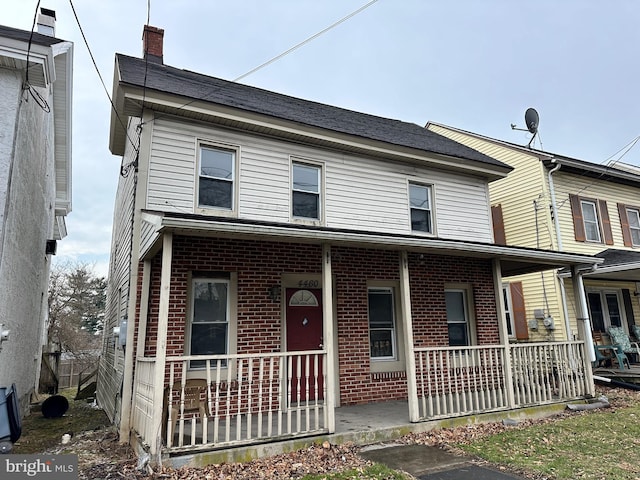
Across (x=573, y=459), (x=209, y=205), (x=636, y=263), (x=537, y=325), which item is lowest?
(x=573, y=459)

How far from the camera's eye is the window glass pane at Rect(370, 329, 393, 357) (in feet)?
26.7

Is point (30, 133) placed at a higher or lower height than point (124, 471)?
higher

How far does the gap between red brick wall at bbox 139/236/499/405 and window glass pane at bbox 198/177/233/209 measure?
2.49 feet

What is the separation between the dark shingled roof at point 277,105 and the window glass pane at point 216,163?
850 millimetres

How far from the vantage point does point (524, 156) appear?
42.5ft

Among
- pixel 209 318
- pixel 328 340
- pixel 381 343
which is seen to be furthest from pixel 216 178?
pixel 381 343

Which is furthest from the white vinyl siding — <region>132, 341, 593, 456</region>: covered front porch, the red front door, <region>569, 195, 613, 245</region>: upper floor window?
<region>569, 195, 613, 245</region>: upper floor window

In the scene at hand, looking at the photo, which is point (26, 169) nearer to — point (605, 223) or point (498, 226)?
point (498, 226)

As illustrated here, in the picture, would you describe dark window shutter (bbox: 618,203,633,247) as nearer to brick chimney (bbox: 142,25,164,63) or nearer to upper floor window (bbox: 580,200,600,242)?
upper floor window (bbox: 580,200,600,242)

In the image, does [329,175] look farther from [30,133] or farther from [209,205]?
[30,133]

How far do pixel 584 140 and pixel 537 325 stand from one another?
89.2ft

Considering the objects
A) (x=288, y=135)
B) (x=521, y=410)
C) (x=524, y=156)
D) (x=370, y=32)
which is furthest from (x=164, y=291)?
(x=524, y=156)

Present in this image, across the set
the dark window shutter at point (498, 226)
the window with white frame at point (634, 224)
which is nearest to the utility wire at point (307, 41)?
the dark window shutter at point (498, 226)

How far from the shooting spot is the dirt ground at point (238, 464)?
4.50m
